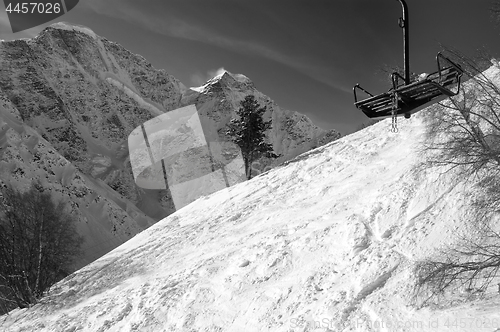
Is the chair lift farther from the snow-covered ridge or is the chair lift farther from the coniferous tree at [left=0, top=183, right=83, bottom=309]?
the snow-covered ridge

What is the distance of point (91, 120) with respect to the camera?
11800 centimetres

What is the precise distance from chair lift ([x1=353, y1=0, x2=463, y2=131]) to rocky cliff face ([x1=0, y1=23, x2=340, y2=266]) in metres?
28.7

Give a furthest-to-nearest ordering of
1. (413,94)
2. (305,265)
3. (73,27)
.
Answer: (73,27) → (305,265) → (413,94)

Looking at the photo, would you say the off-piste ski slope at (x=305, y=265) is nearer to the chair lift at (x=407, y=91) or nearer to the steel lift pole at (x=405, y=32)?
the chair lift at (x=407, y=91)

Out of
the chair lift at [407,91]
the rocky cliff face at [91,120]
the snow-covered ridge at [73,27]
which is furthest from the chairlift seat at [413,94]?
the snow-covered ridge at [73,27]

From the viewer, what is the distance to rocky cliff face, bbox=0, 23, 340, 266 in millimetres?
54250

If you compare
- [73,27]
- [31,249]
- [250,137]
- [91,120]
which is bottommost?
[31,249]

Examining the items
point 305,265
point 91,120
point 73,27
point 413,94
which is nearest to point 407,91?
point 413,94

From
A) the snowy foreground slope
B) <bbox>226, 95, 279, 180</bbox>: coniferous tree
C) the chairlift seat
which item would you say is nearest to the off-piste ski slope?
the snowy foreground slope

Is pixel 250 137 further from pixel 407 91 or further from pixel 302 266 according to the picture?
pixel 407 91

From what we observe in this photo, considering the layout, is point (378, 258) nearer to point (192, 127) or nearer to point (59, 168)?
point (59, 168)

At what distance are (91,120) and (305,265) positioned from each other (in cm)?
12429

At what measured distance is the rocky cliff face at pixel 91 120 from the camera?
54.2 meters

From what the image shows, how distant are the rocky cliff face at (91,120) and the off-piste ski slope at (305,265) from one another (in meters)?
18.6
